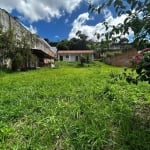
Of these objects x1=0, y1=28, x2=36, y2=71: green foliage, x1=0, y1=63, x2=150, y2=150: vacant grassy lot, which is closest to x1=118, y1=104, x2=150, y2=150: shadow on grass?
x1=0, y1=63, x2=150, y2=150: vacant grassy lot

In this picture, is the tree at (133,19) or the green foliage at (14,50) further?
the green foliage at (14,50)

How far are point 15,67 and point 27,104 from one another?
45.4 ft

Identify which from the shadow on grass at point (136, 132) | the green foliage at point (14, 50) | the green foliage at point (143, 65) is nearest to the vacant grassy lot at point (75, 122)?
the shadow on grass at point (136, 132)

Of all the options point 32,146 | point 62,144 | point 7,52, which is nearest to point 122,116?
point 62,144

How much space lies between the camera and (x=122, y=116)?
4.39 meters

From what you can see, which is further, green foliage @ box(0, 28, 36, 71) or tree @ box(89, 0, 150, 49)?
green foliage @ box(0, 28, 36, 71)

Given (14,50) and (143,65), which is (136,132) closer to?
(143,65)

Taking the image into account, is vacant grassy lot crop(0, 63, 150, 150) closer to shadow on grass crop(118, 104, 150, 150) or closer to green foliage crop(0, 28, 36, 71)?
shadow on grass crop(118, 104, 150, 150)

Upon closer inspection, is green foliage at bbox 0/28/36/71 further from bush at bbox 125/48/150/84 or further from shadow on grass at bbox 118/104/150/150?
bush at bbox 125/48/150/84

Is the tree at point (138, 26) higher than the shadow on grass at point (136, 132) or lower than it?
higher

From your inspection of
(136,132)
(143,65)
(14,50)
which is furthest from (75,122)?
(14,50)

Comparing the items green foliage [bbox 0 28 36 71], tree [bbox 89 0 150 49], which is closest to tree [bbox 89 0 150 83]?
tree [bbox 89 0 150 49]

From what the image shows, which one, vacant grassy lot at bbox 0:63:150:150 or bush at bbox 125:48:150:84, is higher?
bush at bbox 125:48:150:84

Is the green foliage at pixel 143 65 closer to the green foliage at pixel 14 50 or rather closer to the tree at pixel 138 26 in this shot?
the tree at pixel 138 26
